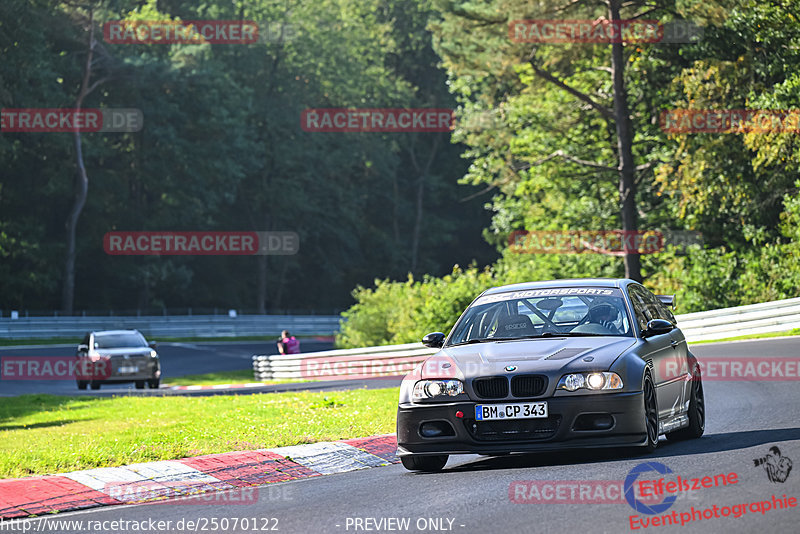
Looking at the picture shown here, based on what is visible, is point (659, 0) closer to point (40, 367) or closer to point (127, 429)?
point (40, 367)

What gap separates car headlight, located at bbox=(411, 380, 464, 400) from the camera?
9.38m

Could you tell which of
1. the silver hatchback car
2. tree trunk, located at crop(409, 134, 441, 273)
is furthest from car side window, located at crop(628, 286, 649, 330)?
tree trunk, located at crop(409, 134, 441, 273)

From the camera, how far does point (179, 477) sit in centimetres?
970

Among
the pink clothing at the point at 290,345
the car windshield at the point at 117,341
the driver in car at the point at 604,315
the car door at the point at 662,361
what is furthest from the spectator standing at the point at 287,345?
the driver in car at the point at 604,315

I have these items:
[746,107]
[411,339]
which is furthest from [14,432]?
[746,107]

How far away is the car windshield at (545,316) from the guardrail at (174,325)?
43628mm

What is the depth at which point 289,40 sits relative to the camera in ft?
265

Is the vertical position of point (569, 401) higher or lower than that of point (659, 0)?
lower

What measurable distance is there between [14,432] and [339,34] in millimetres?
71433

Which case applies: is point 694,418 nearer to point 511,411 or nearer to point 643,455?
point 643,455

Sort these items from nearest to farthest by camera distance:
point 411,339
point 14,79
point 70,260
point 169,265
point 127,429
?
1. point 127,429
2. point 411,339
3. point 14,79
4. point 70,260
5. point 169,265

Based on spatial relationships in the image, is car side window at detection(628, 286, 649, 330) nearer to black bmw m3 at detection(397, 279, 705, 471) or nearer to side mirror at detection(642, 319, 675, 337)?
black bmw m3 at detection(397, 279, 705, 471)

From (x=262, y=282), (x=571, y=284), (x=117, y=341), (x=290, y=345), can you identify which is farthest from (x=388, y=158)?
(x=571, y=284)

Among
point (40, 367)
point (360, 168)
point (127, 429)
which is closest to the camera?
point (127, 429)
